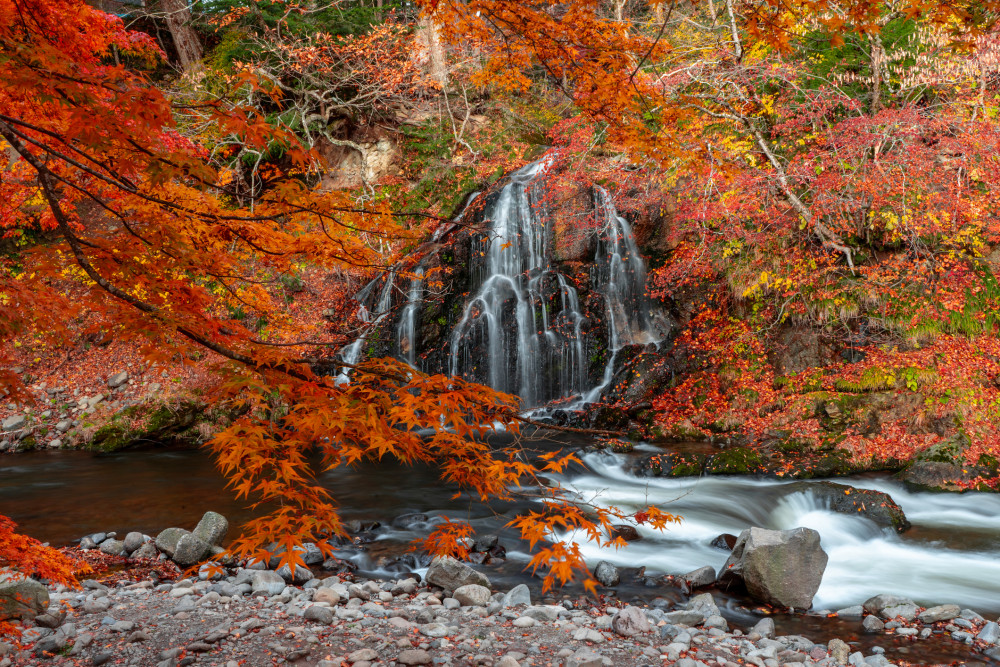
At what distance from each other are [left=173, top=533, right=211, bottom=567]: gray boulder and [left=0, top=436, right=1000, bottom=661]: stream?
107 cm

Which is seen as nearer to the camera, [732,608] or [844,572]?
[732,608]

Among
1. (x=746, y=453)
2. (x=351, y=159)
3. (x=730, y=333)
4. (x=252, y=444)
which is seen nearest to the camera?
(x=252, y=444)

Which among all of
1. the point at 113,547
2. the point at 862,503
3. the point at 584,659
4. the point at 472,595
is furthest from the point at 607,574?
the point at 113,547

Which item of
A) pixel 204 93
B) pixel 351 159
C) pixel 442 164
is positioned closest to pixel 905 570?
pixel 442 164

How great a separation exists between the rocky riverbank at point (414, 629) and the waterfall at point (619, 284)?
6.62 m

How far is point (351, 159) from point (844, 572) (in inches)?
609

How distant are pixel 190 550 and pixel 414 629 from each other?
2930 millimetres

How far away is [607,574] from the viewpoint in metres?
5.30

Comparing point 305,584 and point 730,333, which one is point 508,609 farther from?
point 730,333

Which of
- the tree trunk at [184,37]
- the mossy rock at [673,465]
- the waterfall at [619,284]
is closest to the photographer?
the mossy rock at [673,465]

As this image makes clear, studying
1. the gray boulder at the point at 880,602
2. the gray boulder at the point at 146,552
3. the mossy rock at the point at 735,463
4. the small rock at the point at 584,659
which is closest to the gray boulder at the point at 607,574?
the small rock at the point at 584,659

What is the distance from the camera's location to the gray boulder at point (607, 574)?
5270 millimetres

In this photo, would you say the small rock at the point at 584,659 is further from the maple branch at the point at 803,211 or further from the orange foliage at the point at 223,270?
the maple branch at the point at 803,211

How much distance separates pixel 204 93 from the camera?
50.6ft
